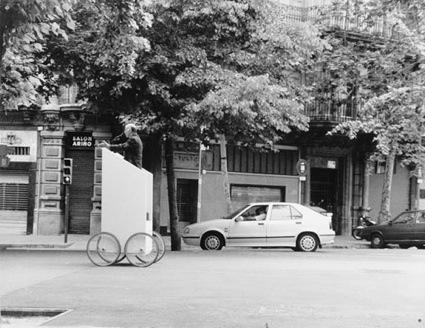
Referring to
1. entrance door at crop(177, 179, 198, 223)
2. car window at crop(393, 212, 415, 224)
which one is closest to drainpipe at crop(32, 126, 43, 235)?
entrance door at crop(177, 179, 198, 223)

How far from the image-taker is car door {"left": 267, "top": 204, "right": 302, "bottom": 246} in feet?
59.9

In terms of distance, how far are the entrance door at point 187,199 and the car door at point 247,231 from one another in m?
6.49

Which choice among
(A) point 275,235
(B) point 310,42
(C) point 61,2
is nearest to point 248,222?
(A) point 275,235

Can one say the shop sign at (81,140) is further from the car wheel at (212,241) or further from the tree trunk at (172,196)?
the car wheel at (212,241)

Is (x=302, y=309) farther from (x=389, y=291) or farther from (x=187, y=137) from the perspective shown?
(x=187, y=137)

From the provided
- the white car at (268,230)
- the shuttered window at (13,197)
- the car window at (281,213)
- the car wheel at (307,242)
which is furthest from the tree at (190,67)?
the shuttered window at (13,197)

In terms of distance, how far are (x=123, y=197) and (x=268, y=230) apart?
6.83m

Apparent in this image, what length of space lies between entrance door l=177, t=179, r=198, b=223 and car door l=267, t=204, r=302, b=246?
6.80 meters

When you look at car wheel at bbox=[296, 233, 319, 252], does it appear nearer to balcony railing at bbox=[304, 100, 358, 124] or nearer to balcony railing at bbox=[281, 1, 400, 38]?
balcony railing at bbox=[304, 100, 358, 124]

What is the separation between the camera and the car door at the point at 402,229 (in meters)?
22.5

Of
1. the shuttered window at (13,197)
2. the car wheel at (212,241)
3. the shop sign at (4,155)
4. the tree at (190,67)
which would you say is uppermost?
the tree at (190,67)

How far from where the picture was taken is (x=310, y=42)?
18.3 m

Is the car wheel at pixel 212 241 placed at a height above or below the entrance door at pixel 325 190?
below

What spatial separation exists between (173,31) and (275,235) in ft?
21.0
